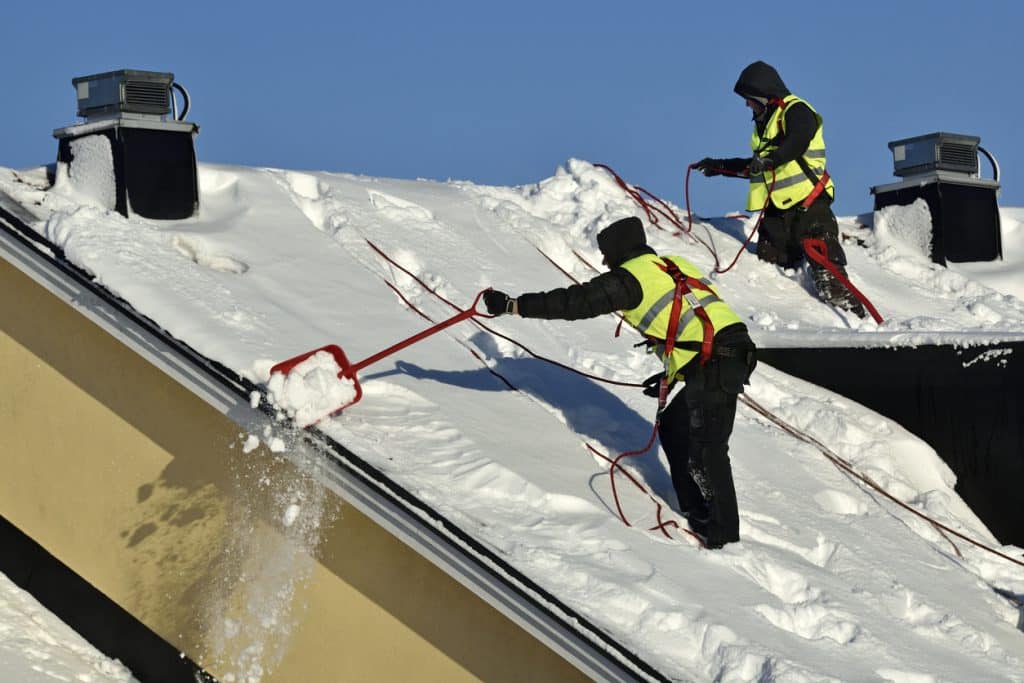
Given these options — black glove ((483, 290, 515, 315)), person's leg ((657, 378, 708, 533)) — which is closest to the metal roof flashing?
black glove ((483, 290, 515, 315))

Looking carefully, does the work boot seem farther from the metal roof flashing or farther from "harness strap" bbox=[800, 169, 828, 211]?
the metal roof flashing

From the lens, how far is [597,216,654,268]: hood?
655 centimetres

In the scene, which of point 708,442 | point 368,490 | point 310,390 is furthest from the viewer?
point 708,442

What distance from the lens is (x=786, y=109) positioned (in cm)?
1014

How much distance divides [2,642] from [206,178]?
4322 mm

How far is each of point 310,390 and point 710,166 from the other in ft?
18.3

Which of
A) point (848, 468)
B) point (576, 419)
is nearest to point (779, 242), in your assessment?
point (848, 468)

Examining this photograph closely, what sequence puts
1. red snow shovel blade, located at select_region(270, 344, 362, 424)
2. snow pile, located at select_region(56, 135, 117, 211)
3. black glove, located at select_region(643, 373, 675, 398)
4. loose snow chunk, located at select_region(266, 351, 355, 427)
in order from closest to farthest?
1. loose snow chunk, located at select_region(266, 351, 355, 427)
2. red snow shovel blade, located at select_region(270, 344, 362, 424)
3. black glove, located at select_region(643, 373, 675, 398)
4. snow pile, located at select_region(56, 135, 117, 211)

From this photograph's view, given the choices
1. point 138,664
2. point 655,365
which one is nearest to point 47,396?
point 138,664

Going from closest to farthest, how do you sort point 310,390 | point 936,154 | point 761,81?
point 310,390
point 761,81
point 936,154

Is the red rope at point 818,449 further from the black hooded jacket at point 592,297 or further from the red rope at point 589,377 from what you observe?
the black hooded jacket at point 592,297

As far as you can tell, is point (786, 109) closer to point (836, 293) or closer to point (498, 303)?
point (836, 293)

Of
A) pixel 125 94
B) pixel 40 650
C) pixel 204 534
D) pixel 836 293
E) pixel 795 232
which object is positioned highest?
pixel 795 232

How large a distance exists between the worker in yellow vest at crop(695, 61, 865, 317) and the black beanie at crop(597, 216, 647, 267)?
383 cm
